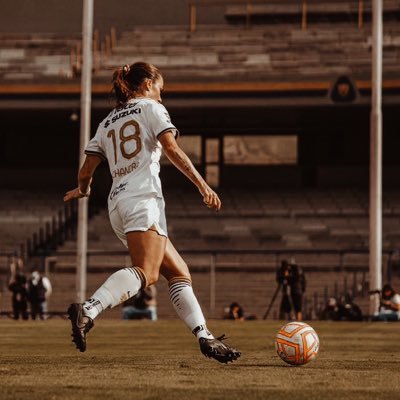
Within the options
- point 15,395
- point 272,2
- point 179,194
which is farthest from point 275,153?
point 15,395

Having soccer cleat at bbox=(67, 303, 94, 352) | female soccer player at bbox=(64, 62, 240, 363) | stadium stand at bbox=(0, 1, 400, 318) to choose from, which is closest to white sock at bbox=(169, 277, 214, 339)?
female soccer player at bbox=(64, 62, 240, 363)

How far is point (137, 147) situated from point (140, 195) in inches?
13.7

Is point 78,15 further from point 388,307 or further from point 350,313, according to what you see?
point 388,307

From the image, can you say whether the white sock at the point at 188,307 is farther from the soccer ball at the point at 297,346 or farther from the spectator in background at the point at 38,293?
the spectator in background at the point at 38,293

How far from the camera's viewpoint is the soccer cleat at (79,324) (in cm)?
716

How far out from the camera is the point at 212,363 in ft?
27.2

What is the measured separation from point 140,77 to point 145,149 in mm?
572

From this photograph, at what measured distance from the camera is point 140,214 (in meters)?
7.44

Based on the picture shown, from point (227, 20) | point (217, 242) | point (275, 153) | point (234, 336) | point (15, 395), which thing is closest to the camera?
point (15, 395)

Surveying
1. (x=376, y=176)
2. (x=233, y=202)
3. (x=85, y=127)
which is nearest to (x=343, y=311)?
(x=376, y=176)

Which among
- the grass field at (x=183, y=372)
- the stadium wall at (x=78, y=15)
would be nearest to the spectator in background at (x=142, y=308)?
the grass field at (x=183, y=372)

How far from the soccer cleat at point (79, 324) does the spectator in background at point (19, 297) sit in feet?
63.7

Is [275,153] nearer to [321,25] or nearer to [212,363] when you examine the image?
[321,25]

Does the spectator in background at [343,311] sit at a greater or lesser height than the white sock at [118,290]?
lesser
